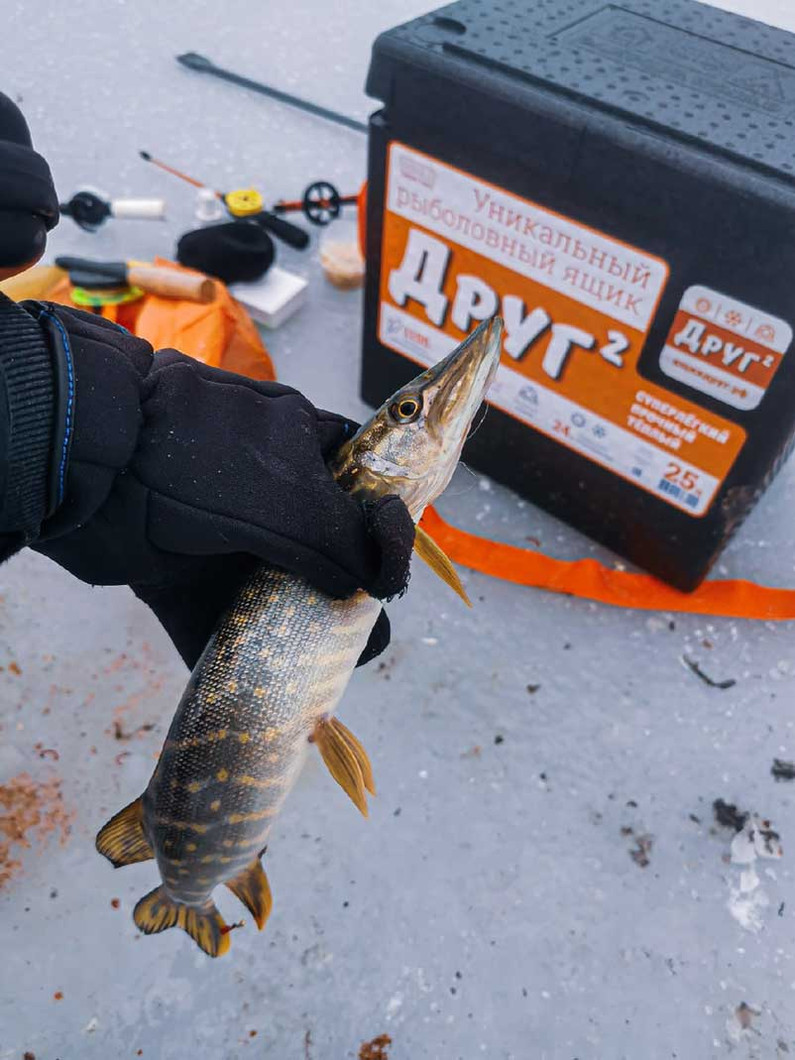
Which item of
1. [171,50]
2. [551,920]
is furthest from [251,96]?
[551,920]

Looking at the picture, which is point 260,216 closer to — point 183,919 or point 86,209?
point 86,209

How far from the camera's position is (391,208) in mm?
1604

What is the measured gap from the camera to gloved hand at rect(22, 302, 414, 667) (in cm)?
90

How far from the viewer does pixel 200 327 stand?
1832 mm

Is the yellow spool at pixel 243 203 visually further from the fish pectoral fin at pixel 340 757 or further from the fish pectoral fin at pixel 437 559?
the fish pectoral fin at pixel 340 757

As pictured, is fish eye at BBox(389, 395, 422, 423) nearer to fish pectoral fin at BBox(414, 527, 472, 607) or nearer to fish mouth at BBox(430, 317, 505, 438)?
fish mouth at BBox(430, 317, 505, 438)

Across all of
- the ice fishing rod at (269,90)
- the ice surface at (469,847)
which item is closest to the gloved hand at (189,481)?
the ice surface at (469,847)

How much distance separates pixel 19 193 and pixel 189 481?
1.18ft

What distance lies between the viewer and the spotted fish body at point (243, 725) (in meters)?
1.00

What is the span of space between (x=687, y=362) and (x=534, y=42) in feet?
2.17

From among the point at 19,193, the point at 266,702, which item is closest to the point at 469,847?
the point at 266,702

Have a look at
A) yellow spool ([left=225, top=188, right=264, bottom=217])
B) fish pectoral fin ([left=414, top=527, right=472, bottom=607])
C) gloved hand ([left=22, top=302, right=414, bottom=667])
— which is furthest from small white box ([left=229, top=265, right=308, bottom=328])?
fish pectoral fin ([left=414, top=527, right=472, bottom=607])

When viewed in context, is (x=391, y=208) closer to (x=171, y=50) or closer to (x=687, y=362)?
(x=687, y=362)

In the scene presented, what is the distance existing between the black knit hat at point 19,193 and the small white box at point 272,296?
138 cm
